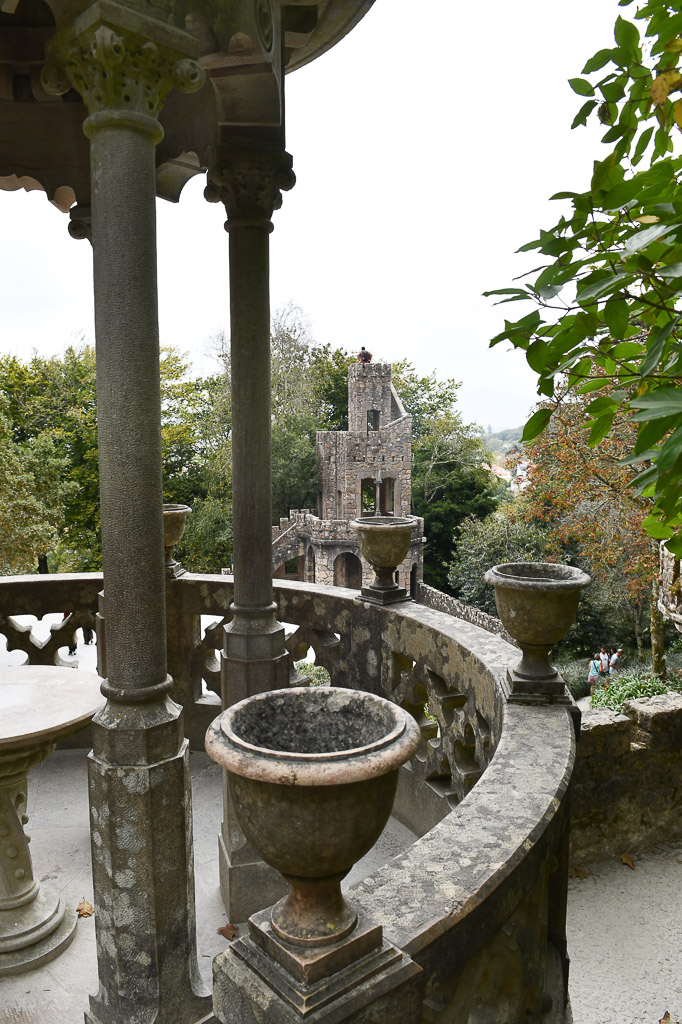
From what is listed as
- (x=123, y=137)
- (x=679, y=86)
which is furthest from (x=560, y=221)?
(x=123, y=137)

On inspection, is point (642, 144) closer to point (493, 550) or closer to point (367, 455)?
point (493, 550)

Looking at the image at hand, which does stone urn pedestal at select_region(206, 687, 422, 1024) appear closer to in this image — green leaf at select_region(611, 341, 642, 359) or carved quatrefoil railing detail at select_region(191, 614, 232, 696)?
green leaf at select_region(611, 341, 642, 359)

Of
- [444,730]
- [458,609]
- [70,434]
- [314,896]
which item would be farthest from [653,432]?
[70,434]

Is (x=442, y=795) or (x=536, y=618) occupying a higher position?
(x=536, y=618)

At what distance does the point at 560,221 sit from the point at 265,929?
1769 mm

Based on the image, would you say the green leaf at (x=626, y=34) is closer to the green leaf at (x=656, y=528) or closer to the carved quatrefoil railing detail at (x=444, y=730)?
the green leaf at (x=656, y=528)

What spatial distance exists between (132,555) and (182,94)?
8.40ft

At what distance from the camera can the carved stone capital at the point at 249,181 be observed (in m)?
3.66

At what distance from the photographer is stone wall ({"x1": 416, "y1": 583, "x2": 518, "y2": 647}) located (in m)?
21.4

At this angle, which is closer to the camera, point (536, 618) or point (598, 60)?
point (598, 60)

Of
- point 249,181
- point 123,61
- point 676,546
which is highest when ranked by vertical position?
point 249,181

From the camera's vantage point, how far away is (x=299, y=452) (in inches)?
1412

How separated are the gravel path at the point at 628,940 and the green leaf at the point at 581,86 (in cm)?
443

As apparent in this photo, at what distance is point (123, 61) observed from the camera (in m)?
2.26
